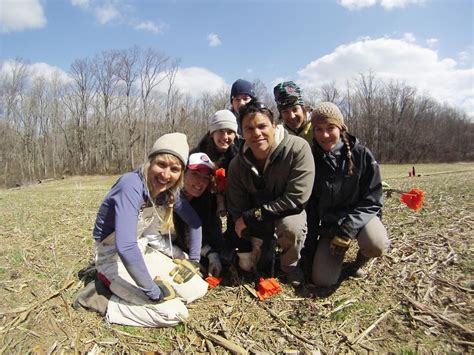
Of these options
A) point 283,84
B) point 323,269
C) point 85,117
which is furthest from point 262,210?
point 85,117

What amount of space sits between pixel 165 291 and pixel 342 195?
192cm

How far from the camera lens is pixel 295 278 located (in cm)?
307

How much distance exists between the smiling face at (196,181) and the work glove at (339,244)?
57.2 inches

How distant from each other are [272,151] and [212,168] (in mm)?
765

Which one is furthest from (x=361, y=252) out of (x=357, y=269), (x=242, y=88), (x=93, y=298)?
(x=93, y=298)

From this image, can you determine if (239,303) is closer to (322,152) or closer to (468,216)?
(322,152)

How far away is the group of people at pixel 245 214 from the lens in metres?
2.62

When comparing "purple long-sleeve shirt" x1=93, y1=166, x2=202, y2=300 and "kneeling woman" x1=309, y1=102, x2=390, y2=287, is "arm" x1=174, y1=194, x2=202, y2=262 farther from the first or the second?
"kneeling woman" x1=309, y1=102, x2=390, y2=287

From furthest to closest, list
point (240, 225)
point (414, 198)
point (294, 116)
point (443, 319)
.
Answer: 1. point (294, 116)
2. point (414, 198)
3. point (240, 225)
4. point (443, 319)

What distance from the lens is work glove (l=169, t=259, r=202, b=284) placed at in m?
2.88

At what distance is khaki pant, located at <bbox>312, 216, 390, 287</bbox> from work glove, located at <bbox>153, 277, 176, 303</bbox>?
1.39 metres

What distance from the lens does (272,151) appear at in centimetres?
289

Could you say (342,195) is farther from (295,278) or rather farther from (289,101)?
(289,101)

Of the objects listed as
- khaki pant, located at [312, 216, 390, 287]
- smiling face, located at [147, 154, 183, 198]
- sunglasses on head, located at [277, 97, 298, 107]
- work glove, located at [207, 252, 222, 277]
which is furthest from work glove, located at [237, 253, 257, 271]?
sunglasses on head, located at [277, 97, 298, 107]
